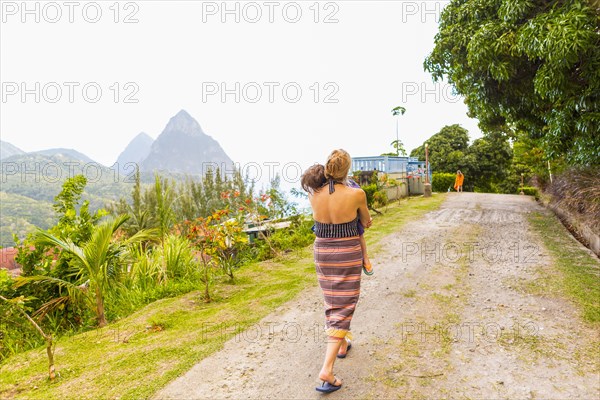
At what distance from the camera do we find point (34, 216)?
4034 centimetres

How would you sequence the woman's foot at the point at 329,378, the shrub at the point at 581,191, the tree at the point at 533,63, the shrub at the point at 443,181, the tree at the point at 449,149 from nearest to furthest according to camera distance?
the woman's foot at the point at 329,378 < the tree at the point at 533,63 < the shrub at the point at 581,191 < the shrub at the point at 443,181 < the tree at the point at 449,149

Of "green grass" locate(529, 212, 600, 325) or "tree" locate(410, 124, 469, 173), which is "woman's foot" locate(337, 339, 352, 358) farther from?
"tree" locate(410, 124, 469, 173)

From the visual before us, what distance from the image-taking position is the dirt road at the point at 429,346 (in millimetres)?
2893

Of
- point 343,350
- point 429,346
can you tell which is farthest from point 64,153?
point 429,346

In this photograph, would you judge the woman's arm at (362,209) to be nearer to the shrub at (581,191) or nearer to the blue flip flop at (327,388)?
the blue flip flop at (327,388)

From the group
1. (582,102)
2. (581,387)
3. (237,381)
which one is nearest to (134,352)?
(237,381)

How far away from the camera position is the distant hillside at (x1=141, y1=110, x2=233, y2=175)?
120812 mm

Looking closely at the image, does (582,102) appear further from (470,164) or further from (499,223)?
(470,164)

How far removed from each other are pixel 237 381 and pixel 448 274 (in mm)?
4200

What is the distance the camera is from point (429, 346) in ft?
11.7

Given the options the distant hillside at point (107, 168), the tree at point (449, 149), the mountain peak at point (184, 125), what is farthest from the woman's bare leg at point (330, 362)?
the mountain peak at point (184, 125)

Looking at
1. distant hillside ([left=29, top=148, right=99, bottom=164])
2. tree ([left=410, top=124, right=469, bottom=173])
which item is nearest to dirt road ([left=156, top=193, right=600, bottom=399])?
tree ([left=410, top=124, right=469, bottom=173])

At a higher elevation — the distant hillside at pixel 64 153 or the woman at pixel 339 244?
the distant hillside at pixel 64 153

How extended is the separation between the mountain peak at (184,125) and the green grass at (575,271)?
455ft
